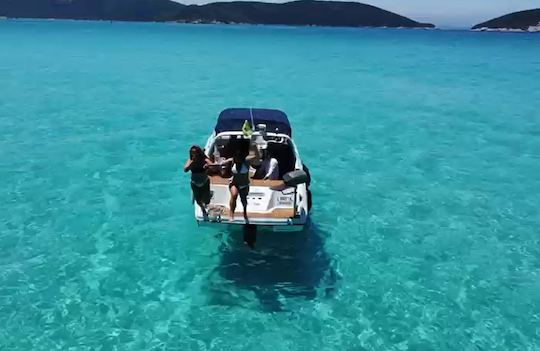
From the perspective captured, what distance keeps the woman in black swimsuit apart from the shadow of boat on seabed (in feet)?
5.91

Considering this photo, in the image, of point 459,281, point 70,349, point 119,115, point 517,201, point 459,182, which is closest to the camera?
point 70,349

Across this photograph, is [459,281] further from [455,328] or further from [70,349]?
[70,349]

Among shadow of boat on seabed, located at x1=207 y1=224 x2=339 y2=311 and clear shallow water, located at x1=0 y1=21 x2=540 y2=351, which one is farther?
shadow of boat on seabed, located at x1=207 y1=224 x2=339 y2=311

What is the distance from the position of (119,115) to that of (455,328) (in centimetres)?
2286

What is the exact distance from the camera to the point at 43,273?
36.9 feet

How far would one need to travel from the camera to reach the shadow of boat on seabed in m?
10.5

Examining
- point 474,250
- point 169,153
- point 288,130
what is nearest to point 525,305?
point 474,250

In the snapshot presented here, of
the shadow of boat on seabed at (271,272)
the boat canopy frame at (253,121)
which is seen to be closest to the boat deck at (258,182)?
the shadow of boat on seabed at (271,272)

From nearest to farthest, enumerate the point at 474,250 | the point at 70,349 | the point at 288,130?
1. the point at 70,349
2. the point at 474,250
3. the point at 288,130

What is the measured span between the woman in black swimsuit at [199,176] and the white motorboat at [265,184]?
0.18 metres

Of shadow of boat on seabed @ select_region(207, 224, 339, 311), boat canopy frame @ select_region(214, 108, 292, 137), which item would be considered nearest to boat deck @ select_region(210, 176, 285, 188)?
shadow of boat on seabed @ select_region(207, 224, 339, 311)

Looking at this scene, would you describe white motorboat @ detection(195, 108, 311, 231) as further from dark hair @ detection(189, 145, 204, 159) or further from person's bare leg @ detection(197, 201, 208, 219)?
dark hair @ detection(189, 145, 204, 159)

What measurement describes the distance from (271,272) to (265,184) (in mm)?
1993

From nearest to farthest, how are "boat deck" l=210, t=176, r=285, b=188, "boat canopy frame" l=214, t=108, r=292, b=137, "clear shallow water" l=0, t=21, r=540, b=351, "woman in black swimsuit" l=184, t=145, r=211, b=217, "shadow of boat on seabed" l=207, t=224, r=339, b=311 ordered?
"clear shallow water" l=0, t=21, r=540, b=351 < "woman in black swimsuit" l=184, t=145, r=211, b=217 < "shadow of boat on seabed" l=207, t=224, r=339, b=311 < "boat deck" l=210, t=176, r=285, b=188 < "boat canopy frame" l=214, t=108, r=292, b=137
